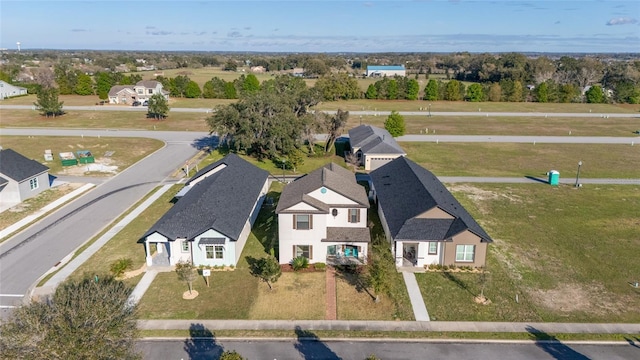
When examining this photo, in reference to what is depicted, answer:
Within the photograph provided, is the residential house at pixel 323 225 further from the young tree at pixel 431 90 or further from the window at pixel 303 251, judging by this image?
the young tree at pixel 431 90

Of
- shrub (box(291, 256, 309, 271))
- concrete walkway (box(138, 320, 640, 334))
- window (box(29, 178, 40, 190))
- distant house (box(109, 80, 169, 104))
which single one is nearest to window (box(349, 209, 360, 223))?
shrub (box(291, 256, 309, 271))

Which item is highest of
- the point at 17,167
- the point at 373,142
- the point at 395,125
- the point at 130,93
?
the point at 130,93

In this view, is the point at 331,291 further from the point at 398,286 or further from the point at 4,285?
the point at 4,285

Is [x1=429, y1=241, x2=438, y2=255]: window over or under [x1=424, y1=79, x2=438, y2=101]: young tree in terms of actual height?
under

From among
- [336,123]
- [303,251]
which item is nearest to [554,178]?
[336,123]

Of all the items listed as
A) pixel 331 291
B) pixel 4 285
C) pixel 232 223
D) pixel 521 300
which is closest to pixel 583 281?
pixel 521 300

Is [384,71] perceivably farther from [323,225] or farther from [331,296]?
[331,296]

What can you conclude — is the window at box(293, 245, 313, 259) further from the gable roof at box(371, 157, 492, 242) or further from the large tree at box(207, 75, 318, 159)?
the large tree at box(207, 75, 318, 159)

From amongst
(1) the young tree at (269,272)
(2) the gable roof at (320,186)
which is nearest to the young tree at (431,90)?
(2) the gable roof at (320,186)
